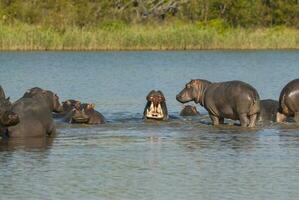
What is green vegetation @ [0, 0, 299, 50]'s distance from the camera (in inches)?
1587

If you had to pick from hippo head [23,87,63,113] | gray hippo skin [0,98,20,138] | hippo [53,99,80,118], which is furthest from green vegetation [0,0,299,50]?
gray hippo skin [0,98,20,138]

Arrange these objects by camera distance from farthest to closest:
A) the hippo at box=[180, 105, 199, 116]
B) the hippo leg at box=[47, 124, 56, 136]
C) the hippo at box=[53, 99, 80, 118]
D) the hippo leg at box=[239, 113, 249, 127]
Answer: the hippo at box=[180, 105, 199, 116], the hippo at box=[53, 99, 80, 118], the hippo leg at box=[239, 113, 249, 127], the hippo leg at box=[47, 124, 56, 136]

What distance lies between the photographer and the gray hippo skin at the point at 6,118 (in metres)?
13.5

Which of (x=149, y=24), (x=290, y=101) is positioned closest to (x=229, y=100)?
(x=290, y=101)

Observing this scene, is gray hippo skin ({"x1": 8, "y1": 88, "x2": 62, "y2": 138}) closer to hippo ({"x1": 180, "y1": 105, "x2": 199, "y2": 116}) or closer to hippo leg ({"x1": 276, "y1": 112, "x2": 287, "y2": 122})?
hippo leg ({"x1": 276, "y1": 112, "x2": 287, "y2": 122})

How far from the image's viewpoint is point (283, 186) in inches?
416

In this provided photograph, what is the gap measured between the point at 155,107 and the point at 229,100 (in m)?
1.79

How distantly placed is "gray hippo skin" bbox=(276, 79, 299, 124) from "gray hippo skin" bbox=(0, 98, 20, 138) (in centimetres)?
440

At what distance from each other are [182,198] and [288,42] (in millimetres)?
32054

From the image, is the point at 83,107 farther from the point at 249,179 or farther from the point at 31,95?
the point at 249,179

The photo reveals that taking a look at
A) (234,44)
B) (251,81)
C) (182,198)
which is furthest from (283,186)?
(234,44)

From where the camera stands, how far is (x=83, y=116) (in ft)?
53.9

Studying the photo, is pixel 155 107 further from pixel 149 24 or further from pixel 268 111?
pixel 149 24

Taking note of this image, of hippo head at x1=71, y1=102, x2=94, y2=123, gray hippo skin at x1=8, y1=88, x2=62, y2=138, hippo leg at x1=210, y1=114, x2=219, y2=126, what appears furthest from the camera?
hippo head at x1=71, y1=102, x2=94, y2=123
